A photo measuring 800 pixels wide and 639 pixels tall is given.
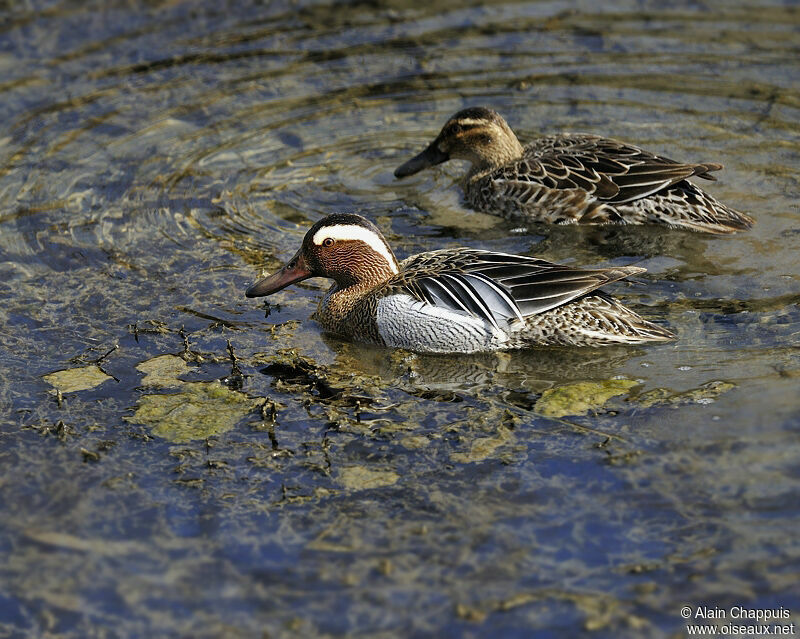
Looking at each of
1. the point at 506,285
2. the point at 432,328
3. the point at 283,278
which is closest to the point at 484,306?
the point at 506,285

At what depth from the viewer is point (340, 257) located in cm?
791

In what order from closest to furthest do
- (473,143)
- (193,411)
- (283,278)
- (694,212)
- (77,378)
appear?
(193,411), (77,378), (283,278), (694,212), (473,143)

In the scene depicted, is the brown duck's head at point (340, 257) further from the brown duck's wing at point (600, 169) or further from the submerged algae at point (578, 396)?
the brown duck's wing at point (600, 169)

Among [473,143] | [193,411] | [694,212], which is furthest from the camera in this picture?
[473,143]

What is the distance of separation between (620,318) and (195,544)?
322 cm

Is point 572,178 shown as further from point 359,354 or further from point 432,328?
point 359,354

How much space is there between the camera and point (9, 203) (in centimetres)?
951

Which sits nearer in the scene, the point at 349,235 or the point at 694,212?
the point at 349,235

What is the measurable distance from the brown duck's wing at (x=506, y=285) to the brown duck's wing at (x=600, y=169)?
1841mm

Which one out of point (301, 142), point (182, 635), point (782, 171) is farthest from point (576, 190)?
point (182, 635)

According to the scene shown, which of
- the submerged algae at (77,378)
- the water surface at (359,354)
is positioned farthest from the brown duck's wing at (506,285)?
the submerged algae at (77,378)

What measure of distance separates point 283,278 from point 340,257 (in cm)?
43

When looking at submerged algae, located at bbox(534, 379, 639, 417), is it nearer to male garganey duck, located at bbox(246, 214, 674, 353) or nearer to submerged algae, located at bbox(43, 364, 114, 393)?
male garganey duck, located at bbox(246, 214, 674, 353)

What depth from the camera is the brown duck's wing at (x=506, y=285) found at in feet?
24.0
